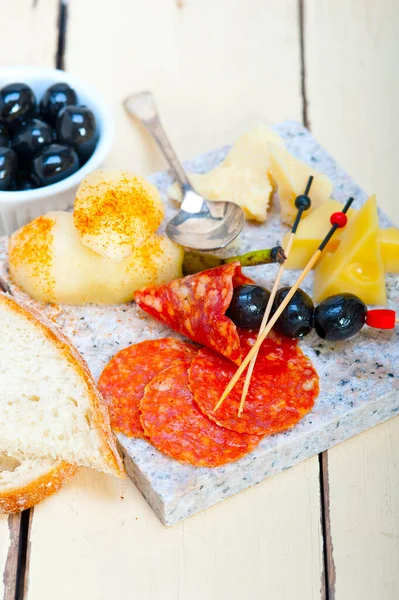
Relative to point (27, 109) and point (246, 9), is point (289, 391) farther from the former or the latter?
point (246, 9)

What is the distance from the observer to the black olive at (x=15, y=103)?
2.94m

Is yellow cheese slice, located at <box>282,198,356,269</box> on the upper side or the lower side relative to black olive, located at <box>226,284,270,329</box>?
upper

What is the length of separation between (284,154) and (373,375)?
0.87 meters

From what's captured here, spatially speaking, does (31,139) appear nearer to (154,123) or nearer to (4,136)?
(4,136)

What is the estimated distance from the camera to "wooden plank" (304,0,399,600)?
7.55ft

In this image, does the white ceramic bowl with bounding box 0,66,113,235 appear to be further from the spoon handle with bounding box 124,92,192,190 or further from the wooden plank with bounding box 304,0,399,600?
the wooden plank with bounding box 304,0,399,600

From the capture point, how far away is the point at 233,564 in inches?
89.4

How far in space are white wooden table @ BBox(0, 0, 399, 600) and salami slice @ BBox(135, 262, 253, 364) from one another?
43cm

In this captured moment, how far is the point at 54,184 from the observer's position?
2869 millimetres

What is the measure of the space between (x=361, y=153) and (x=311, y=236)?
0.89m

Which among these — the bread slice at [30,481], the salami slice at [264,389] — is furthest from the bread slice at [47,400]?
the salami slice at [264,389]

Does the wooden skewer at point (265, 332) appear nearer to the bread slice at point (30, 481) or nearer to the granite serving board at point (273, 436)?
the granite serving board at point (273, 436)

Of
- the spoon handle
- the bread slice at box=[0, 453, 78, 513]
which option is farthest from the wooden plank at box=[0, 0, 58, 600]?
the bread slice at box=[0, 453, 78, 513]

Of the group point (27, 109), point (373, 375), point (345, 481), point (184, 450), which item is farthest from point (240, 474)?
point (27, 109)
